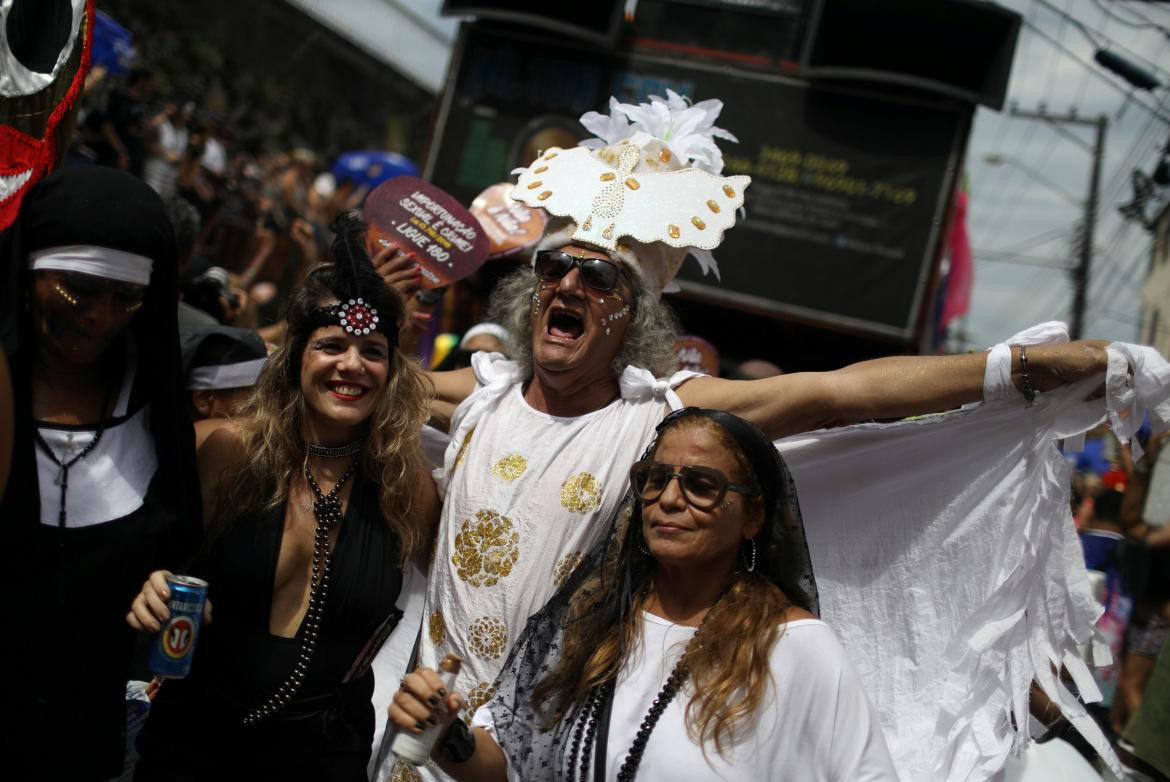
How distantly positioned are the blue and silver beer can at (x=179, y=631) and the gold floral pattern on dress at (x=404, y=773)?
0.66m

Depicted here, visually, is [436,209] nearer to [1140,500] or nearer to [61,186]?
[61,186]

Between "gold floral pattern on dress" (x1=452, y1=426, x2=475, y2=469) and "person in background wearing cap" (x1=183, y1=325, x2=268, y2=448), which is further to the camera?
"person in background wearing cap" (x1=183, y1=325, x2=268, y2=448)

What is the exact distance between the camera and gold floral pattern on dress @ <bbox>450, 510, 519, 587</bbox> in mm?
2789

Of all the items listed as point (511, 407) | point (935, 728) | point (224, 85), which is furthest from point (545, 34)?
point (224, 85)

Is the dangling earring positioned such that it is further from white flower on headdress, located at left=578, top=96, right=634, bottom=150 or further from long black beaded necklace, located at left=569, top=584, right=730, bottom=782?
white flower on headdress, located at left=578, top=96, right=634, bottom=150

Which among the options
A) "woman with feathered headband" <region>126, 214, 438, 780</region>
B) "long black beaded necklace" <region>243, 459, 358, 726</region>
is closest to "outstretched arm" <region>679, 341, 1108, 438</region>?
"woman with feathered headband" <region>126, 214, 438, 780</region>

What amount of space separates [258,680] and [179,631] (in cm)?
38

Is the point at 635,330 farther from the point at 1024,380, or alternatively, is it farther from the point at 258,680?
the point at 258,680

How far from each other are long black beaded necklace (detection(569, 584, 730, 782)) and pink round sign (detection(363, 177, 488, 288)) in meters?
1.59

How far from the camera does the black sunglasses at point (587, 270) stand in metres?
2.99

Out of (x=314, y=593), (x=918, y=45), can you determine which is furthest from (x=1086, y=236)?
(x=314, y=593)

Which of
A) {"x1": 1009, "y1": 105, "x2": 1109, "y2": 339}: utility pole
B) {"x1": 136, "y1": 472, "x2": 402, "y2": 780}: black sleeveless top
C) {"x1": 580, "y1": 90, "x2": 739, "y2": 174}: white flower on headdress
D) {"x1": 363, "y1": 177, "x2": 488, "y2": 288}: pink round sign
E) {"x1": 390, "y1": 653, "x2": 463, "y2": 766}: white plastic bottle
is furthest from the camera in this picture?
{"x1": 1009, "y1": 105, "x2": 1109, "y2": 339}: utility pole

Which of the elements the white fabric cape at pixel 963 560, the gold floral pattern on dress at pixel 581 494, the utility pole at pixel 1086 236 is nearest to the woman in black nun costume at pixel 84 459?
the gold floral pattern on dress at pixel 581 494

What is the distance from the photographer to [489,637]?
109 inches
